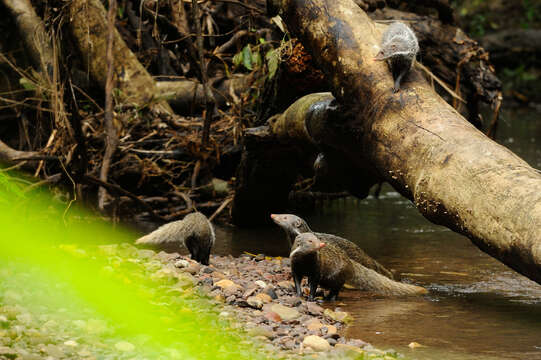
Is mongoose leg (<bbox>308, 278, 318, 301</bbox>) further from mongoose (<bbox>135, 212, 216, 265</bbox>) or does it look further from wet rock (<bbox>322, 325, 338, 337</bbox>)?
mongoose (<bbox>135, 212, 216, 265</bbox>)

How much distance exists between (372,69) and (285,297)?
1.67 m

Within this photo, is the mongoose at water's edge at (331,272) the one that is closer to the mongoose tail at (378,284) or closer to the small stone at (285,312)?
the mongoose tail at (378,284)

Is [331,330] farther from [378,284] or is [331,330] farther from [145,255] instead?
[145,255]

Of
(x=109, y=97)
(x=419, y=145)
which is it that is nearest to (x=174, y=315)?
(x=419, y=145)

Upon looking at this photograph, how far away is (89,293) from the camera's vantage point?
948 mm

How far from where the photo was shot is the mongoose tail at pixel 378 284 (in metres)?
4.31

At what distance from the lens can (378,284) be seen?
437cm

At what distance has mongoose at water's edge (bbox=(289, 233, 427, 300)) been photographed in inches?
160

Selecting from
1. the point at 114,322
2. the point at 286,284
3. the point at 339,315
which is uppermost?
the point at 114,322

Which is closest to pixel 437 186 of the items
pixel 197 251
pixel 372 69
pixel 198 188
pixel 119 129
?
pixel 372 69

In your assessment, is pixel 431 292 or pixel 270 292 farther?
pixel 431 292

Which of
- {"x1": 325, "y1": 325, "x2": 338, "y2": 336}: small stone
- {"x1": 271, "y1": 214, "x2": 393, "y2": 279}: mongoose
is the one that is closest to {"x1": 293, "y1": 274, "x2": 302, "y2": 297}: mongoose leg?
{"x1": 271, "y1": 214, "x2": 393, "y2": 279}: mongoose

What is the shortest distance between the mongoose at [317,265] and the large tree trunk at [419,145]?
636 millimetres

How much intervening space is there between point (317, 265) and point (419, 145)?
0.99 m
